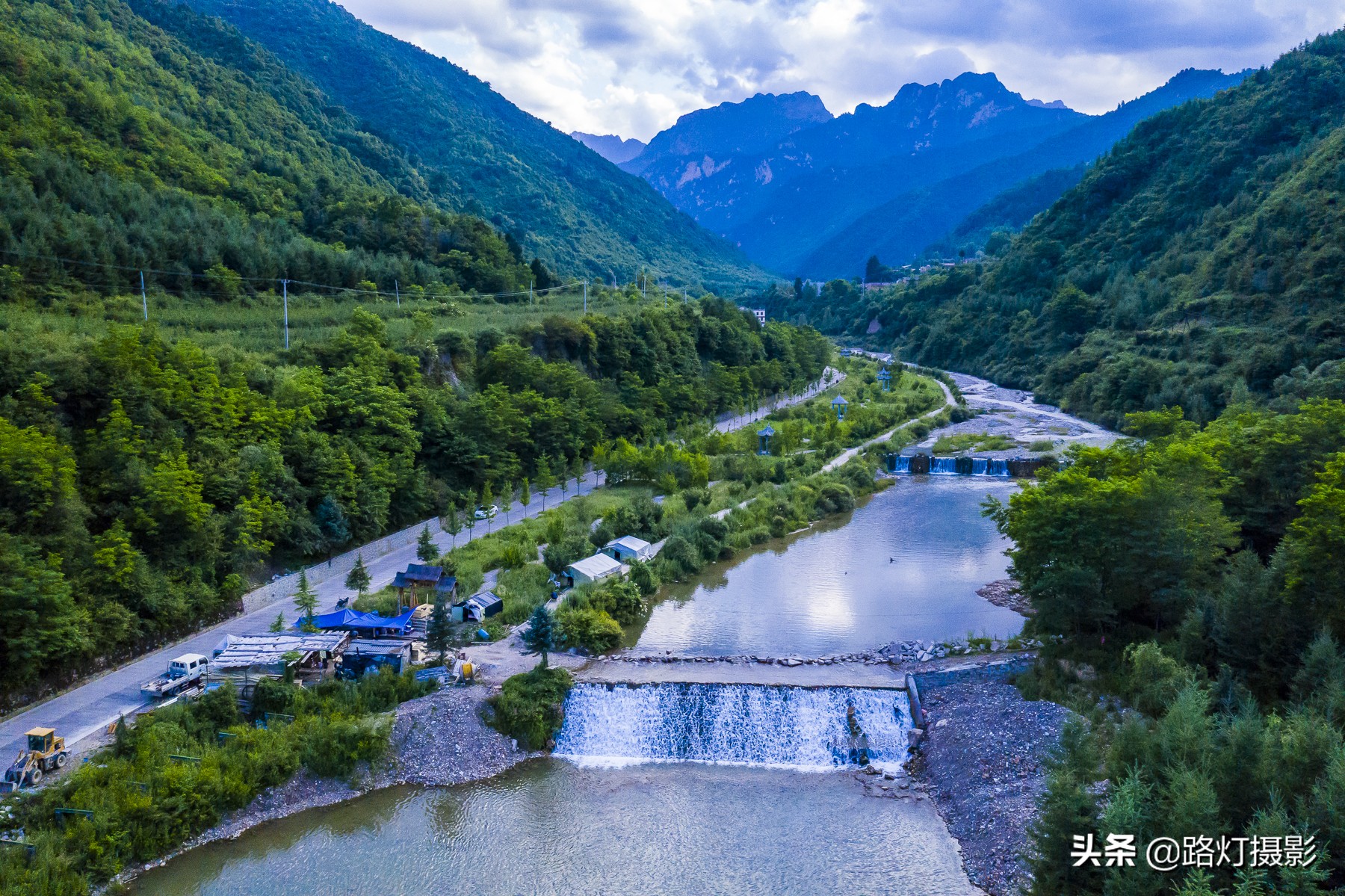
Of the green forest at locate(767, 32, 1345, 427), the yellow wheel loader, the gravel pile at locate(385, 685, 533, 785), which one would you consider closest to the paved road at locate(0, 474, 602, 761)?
the yellow wheel loader

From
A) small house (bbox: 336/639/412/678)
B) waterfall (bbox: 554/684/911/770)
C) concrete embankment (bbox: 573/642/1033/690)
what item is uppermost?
small house (bbox: 336/639/412/678)

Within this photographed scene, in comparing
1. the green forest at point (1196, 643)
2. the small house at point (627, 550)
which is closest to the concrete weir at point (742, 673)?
the green forest at point (1196, 643)

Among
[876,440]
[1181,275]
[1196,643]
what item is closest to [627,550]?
[1196,643]

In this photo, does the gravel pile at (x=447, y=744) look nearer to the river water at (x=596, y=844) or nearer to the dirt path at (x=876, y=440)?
the river water at (x=596, y=844)

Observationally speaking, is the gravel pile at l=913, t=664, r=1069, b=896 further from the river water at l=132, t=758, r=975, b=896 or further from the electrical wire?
the electrical wire

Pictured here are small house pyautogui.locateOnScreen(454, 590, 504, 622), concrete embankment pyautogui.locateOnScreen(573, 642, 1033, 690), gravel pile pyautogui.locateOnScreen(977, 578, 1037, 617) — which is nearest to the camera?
concrete embankment pyautogui.locateOnScreen(573, 642, 1033, 690)

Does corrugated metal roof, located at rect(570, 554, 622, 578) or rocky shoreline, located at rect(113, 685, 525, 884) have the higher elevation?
corrugated metal roof, located at rect(570, 554, 622, 578)
